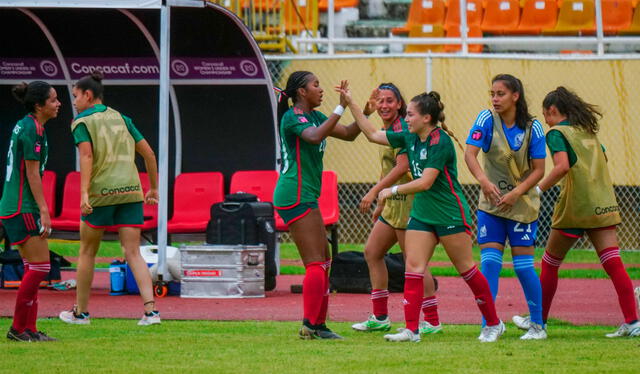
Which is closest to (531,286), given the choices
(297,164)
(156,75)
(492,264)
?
(492,264)

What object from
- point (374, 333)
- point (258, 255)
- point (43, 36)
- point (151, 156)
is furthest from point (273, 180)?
point (374, 333)

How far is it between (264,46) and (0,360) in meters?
11.9

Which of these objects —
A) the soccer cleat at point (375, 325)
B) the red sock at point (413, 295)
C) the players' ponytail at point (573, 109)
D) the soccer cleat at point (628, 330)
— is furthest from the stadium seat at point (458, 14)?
the red sock at point (413, 295)

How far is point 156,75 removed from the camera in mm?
15469

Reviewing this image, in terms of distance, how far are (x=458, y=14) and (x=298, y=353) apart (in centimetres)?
1464

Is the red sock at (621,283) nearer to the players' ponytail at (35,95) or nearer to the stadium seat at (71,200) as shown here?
the players' ponytail at (35,95)

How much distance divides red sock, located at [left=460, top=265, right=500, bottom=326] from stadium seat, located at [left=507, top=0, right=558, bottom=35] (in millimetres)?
13570

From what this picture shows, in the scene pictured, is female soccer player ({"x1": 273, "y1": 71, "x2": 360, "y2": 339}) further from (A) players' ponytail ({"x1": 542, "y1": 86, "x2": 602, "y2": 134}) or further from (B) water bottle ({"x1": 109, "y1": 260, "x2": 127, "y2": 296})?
(B) water bottle ({"x1": 109, "y1": 260, "x2": 127, "y2": 296})

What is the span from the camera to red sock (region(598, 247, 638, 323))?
8742mm

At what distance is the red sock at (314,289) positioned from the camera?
8.30 meters

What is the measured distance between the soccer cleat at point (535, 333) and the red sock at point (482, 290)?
1.20 feet

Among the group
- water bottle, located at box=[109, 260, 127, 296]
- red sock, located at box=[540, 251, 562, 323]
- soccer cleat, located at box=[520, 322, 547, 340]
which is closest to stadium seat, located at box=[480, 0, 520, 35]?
water bottle, located at box=[109, 260, 127, 296]

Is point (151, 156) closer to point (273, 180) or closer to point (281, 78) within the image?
point (273, 180)

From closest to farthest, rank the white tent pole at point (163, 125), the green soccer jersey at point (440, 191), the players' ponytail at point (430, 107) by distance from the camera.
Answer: the green soccer jersey at point (440, 191) → the players' ponytail at point (430, 107) → the white tent pole at point (163, 125)
